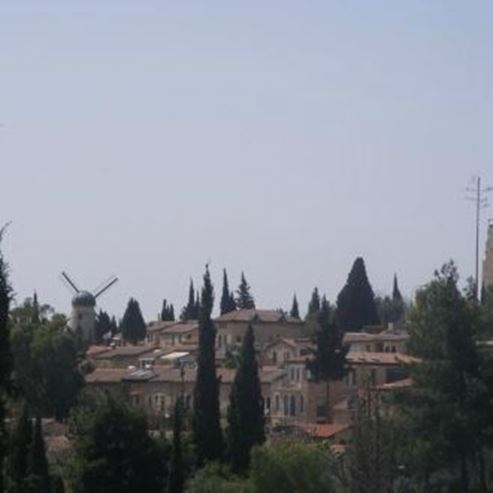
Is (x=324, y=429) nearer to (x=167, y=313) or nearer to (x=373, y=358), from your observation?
(x=373, y=358)

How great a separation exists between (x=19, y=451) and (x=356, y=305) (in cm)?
5976

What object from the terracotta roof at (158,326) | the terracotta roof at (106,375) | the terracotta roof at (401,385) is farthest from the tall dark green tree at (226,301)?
the terracotta roof at (401,385)

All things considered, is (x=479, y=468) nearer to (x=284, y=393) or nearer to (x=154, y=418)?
(x=154, y=418)

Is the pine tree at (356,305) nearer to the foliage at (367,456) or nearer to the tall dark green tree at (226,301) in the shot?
the tall dark green tree at (226,301)

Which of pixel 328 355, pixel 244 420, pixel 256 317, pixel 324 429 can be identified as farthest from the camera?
pixel 256 317

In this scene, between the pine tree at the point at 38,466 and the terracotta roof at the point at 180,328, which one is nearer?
the pine tree at the point at 38,466

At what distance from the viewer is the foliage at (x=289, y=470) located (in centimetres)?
5047

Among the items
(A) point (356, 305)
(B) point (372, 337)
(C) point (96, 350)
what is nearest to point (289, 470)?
(B) point (372, 337)

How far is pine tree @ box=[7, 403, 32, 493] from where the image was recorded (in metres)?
41.9

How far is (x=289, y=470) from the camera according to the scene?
167 feet

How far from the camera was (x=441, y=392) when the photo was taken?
2115 inches

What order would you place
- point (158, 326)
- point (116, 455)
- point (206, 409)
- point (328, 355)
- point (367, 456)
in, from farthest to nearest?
point (158, 326)
point (328, 355)
point (206, 409)
point (116, 455)
point (367, 456)

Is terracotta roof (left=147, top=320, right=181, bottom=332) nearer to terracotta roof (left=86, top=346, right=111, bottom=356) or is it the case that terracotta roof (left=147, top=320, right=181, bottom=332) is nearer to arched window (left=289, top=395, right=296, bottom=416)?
terracotta roof (left=86, top=346, right=111, bottom=356)

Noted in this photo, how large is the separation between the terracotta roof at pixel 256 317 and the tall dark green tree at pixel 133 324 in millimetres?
19563
